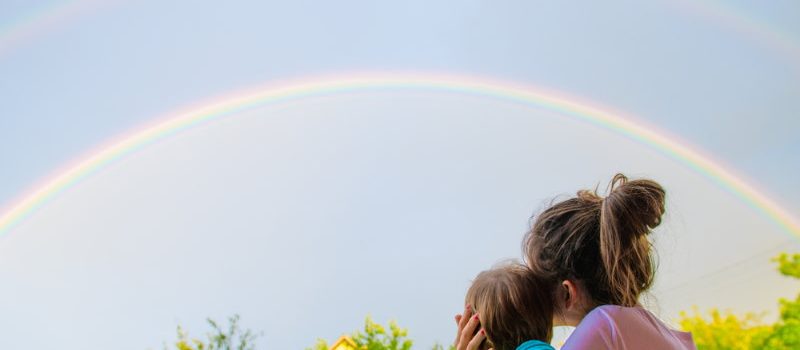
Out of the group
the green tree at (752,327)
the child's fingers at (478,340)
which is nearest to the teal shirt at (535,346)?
the child's fingers at (478,340)

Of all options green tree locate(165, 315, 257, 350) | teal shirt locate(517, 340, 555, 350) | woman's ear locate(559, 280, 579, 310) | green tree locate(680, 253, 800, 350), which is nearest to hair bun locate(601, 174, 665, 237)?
woman's ear locate(559, 280, 579, 310)

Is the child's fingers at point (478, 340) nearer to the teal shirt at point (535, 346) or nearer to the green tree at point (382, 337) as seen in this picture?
the teal shirt at point (535, 346)

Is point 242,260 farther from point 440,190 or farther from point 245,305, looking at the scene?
point 440,190

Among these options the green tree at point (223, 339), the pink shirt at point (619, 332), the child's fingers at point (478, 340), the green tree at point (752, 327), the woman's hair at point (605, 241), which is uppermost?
the green tree at point (223, 339)

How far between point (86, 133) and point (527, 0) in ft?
32.5

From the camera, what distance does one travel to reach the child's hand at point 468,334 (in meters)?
1.39

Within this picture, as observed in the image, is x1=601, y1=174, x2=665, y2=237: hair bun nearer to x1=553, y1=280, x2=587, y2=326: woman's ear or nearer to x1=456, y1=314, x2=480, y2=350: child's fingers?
x1=553, y1=280, x2=587, y2=326: woman's ear

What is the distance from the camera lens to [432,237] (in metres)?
29.6

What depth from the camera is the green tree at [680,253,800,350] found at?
958 cm

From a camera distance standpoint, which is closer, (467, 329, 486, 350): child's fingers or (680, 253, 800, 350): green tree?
(467, 329, 486, 350): child's fingers

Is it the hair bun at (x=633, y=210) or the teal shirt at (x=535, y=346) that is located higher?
the hair bun at (x=633, y=210)

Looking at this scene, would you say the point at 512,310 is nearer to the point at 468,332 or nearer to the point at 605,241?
the point at 468,332

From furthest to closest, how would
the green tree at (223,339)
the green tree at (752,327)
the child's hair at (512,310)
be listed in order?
1. the green tree at (752,327)
2. the green tree at (223,339)
3. the child's hair at (512,310)

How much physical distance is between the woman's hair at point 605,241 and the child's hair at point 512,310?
0.31 ft
